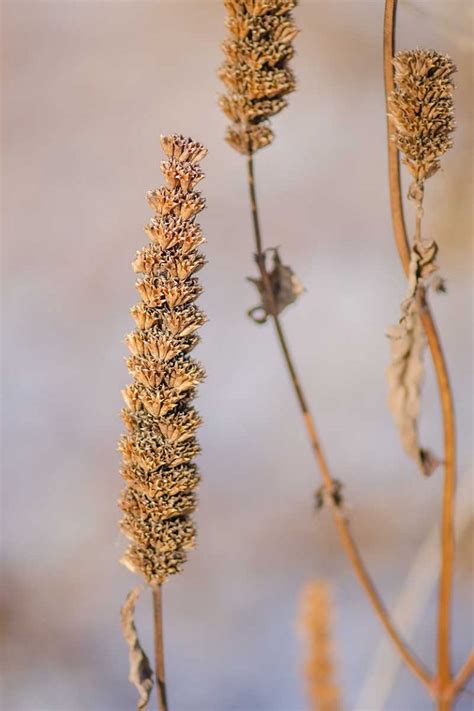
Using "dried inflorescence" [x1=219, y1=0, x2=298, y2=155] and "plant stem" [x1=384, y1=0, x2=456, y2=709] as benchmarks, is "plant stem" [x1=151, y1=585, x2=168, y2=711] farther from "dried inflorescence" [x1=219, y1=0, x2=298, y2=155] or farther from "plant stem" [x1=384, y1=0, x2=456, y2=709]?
"dried inflorescence" [x1=219, y1=0, x2=298, y2=155]

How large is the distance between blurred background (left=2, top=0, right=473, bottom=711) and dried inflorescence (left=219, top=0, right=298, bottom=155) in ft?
4.95

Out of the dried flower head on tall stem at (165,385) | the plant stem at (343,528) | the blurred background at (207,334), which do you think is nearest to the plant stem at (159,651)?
the dried flower head on tall stem at (165,385)

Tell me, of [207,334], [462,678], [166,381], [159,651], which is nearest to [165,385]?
[166,381]

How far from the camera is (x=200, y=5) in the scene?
7.07ft

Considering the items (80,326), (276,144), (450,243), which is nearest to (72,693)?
(80,326)

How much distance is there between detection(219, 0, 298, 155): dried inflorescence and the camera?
531 millimetres

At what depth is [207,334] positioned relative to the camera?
7.09ft

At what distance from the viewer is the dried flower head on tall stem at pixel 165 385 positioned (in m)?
0.43

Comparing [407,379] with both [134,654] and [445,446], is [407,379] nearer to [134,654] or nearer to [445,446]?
[445,446]

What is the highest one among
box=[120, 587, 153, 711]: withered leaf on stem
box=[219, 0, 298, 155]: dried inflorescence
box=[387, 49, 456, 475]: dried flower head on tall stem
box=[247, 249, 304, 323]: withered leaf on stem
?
box=[219, 0, 298, 155]: dried inflorescence

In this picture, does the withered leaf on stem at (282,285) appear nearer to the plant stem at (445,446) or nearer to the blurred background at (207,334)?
the plant stem at (445,446)

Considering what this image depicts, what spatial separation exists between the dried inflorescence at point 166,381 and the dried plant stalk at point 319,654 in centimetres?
24

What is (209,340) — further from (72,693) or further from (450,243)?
(72,693)

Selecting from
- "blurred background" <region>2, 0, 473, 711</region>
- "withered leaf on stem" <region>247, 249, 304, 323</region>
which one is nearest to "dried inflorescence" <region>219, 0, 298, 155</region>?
"withered leaf on stem" <region>247, 249, 304, 323</region>
